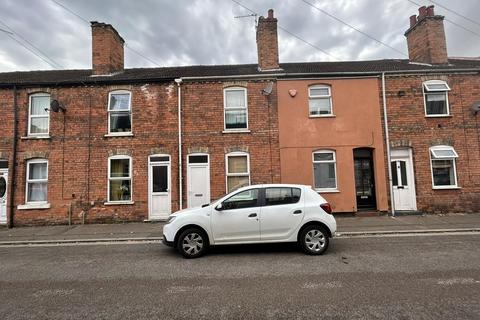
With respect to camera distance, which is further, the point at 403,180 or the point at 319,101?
the point at 319,101

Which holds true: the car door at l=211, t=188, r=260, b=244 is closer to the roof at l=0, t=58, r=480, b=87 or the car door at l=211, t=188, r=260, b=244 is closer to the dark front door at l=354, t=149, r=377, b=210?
the dark front door at l=354, t=149, r=377, b=210

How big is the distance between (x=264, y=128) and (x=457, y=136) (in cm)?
806

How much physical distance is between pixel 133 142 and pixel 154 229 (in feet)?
13.1

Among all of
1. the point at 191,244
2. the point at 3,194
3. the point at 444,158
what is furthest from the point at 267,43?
the point at 3,194

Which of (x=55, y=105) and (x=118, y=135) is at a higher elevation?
(x=55, y=105)

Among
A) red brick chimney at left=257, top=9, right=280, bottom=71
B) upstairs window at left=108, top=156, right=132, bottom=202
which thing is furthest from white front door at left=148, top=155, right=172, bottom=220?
red brick chimney at left=257, top=9, right=280, bottom=71

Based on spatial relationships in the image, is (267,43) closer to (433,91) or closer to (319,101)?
(319,101)

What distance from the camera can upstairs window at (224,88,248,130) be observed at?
12703 mm

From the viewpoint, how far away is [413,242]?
7.95 metres

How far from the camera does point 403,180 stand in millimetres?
12500

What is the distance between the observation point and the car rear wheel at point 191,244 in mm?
6832

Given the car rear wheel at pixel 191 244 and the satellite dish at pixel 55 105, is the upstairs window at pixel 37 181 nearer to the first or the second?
the satellite dish at pixel 55 105

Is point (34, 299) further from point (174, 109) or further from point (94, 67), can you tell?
point (94, 67)

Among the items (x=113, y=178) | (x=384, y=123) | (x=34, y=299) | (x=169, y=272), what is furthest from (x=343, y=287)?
(x=113, y=178)
